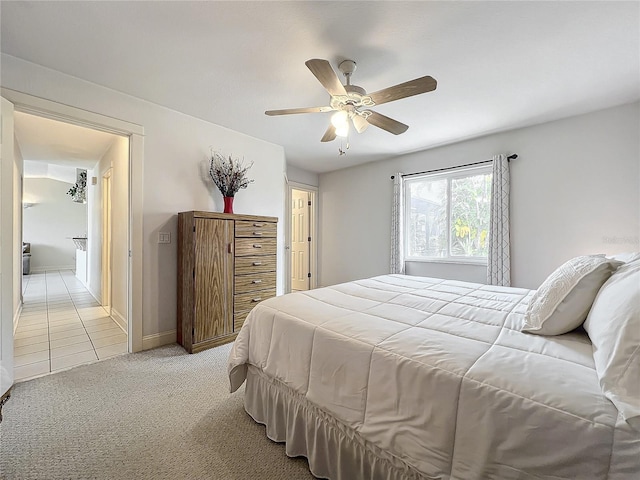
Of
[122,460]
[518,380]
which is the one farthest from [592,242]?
[122,460]

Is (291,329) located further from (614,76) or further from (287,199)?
(287,199)

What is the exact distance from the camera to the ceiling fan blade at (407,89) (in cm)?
168

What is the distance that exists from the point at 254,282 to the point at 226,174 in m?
1.31

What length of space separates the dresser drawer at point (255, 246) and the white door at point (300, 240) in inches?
89.4

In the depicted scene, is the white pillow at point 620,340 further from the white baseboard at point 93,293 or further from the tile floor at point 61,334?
the white baseboard at point 93,293

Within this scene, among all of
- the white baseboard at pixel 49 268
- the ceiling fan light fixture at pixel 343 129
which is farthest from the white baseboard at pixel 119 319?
the white baseboard at pixel 49 268

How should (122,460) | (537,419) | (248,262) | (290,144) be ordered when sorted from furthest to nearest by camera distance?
→ (290,144) → (248,262) → (122,460) → (537,419)

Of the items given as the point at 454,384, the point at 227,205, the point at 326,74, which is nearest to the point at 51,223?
the point at 227,205

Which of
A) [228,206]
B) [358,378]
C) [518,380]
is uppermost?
[228,206]

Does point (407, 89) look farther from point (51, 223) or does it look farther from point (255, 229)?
point (51, 223)

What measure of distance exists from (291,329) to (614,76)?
3.26m

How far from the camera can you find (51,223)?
306 inches

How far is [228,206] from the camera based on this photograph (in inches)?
122

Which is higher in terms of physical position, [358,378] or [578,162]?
[578,162]
